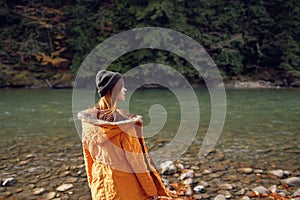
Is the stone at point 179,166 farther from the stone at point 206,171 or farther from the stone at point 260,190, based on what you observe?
the stone at point 260,190

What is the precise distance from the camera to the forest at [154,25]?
16.1 m

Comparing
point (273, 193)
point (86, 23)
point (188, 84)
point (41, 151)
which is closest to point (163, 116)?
point (41, 151)

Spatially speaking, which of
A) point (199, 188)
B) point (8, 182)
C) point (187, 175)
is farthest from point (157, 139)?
point (8, 182)

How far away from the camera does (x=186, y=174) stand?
3.45m

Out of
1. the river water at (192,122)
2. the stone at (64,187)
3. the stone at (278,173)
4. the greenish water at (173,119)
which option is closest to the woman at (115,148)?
the stone at (64,187)

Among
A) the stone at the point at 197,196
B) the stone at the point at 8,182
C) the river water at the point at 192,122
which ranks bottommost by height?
the stone at the point at 197,196

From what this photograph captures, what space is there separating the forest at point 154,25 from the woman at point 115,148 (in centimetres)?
1400

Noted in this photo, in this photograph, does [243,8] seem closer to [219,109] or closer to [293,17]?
[293,17]

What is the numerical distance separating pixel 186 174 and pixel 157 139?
1.84 m

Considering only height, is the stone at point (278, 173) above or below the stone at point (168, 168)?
below

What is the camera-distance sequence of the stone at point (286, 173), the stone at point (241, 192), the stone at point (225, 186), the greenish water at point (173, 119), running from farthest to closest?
1. the greenish water at point (173, 119)
2. the stone at point (286, 173)
3. the stone at point (225, 186)
4. the stone at point (241, 192)

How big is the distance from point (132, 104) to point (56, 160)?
540 centimetres

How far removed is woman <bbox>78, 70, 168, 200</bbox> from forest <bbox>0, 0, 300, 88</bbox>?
1400 cm

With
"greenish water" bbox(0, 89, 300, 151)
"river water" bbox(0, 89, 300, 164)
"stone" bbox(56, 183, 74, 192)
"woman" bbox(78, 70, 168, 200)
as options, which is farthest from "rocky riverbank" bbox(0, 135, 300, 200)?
"woman" bbox(78, 70, 168, 200)
